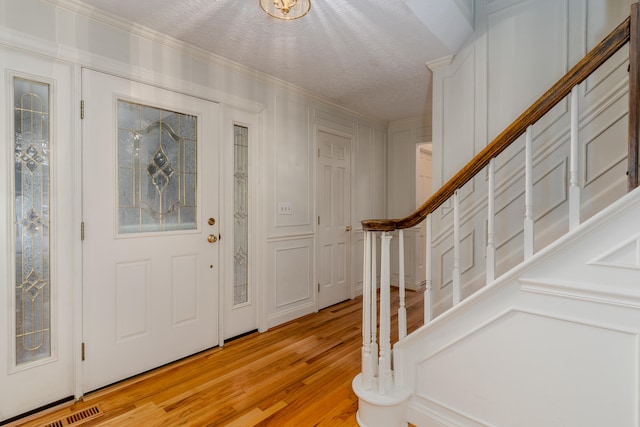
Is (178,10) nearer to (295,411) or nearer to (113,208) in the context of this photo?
(113,208)

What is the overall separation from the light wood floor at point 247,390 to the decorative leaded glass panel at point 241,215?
46 centimetres

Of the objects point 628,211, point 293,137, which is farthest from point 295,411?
point 293,137

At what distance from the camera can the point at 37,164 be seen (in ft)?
5.98

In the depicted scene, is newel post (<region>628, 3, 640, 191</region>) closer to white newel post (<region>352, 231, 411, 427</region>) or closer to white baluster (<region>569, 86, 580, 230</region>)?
white baluster (<region>569, 86, 580, 230</region>)

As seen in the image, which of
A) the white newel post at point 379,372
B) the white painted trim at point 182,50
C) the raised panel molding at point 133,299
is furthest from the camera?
the raised panel molding at point 133,299

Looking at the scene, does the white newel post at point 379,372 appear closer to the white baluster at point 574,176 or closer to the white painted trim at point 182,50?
the white baluster at point 574,176

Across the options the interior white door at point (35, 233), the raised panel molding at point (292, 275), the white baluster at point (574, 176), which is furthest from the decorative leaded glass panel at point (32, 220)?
the white baluster at point (574, 176)

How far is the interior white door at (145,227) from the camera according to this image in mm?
2020

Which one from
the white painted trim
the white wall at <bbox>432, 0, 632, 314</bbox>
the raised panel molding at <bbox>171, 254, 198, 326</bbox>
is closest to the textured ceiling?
the white painted trim

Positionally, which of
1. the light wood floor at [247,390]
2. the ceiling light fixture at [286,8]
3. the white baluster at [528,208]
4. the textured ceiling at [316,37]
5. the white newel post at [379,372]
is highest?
the textured ceiling at [316,37]

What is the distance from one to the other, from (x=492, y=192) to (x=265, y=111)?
7.02 feet

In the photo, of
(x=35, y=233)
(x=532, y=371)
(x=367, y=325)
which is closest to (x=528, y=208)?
(x=532, y=371)

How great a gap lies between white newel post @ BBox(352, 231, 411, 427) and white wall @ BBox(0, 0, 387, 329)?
56.6 inches

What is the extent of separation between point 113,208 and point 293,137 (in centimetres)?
174
